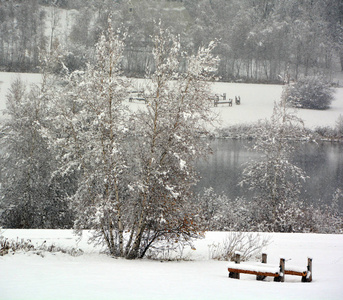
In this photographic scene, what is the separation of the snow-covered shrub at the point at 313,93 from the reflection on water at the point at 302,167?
3958 millimetres

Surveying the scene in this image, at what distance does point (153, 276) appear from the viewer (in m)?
5.45

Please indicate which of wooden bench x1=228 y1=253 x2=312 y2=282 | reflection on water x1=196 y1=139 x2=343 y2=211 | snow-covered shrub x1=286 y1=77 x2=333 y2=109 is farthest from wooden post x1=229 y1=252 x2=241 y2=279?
snow-covered shrub x1=286 y1=77 x2=333 y2=109

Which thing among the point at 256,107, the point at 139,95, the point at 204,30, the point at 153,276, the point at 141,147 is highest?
the point at 204,30

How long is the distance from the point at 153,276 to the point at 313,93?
77.7ft

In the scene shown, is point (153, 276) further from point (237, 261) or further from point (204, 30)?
point (204, 30)

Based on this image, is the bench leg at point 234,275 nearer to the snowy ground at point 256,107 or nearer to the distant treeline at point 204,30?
the distant treeline at point 204,30

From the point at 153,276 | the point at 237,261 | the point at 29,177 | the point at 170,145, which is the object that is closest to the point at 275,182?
the point at 170,145

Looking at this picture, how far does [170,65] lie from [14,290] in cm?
442

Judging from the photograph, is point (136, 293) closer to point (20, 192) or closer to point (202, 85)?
point (202, 85)

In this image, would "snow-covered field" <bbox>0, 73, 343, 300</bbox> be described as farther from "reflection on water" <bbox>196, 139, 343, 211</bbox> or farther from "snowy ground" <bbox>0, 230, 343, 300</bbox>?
"reflection on water" <bbox>196, 139, 343, 211</bbox>

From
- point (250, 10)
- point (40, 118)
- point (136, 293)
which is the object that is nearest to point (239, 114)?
point (250, 10)

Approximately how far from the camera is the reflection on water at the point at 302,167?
50.1 feet

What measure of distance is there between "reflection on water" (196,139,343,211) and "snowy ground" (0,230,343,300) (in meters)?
7.56

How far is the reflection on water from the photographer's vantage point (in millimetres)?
15281
